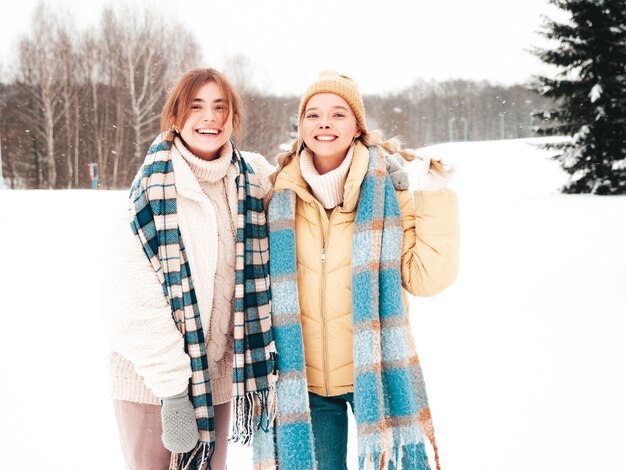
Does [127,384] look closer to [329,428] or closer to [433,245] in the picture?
[329,428]

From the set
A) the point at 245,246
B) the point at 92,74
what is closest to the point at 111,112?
the point at 92,74

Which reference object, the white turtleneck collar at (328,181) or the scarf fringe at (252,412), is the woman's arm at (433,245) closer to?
the white turtleneck collar at (328,181)

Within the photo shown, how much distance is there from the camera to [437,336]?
4891 mm

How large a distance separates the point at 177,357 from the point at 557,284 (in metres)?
5.60

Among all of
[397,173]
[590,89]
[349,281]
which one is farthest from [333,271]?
[590,89]

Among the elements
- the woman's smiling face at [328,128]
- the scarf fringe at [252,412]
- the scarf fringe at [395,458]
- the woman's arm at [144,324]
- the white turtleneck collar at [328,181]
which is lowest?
the scarf fringe at [395,458]

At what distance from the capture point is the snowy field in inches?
123

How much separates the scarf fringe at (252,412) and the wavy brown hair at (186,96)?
1070mm

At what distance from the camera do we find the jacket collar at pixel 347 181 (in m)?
1.98

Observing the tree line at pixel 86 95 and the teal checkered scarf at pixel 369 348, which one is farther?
the tree line at pixel 86 95

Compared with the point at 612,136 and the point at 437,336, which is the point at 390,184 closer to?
the point at 437,336

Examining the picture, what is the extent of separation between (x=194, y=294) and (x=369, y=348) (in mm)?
675

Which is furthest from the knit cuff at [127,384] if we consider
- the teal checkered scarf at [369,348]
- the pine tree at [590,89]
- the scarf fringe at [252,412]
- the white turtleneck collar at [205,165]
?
the pine tree at [590,89]

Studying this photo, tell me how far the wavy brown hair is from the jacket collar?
0.32 meters
